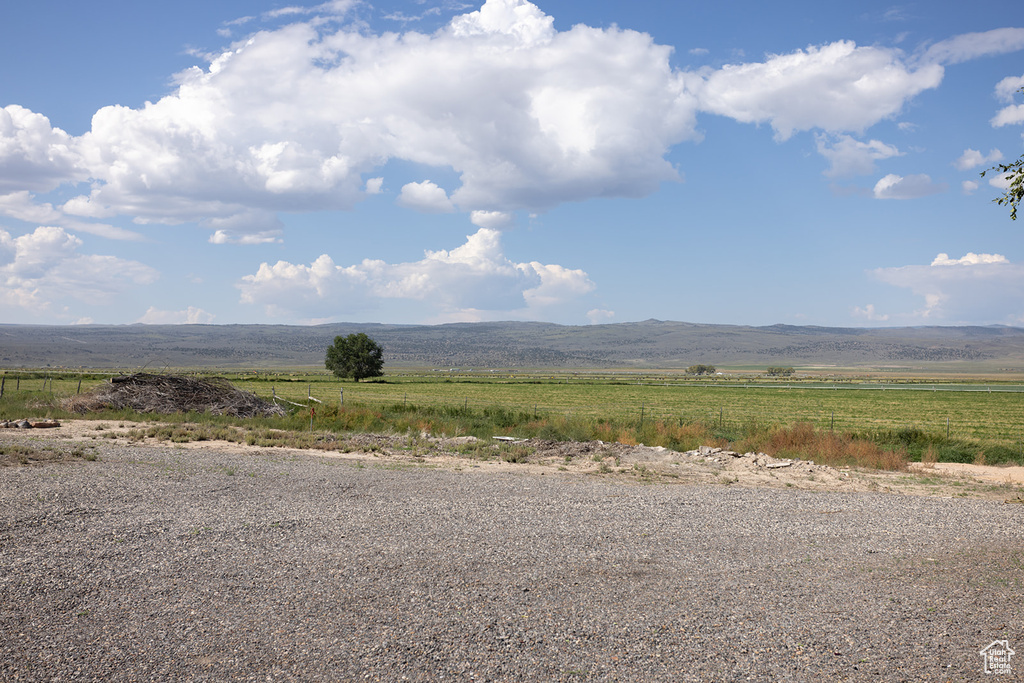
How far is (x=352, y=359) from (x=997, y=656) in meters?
105

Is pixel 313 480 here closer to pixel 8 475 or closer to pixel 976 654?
pixel 8 475

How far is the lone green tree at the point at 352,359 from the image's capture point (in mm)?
107438

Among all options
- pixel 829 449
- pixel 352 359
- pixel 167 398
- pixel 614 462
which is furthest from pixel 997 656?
pixel 352 359

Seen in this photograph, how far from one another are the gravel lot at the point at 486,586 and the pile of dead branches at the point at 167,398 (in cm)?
1928

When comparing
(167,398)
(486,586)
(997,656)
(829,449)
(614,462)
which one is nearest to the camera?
(997,656)

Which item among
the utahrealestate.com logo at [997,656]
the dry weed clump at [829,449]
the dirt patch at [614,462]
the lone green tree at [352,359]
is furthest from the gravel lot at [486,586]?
the lone green tree at [352,359]

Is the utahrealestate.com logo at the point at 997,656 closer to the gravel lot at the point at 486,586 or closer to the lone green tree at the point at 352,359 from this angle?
the gravel lot at the point at 486,586

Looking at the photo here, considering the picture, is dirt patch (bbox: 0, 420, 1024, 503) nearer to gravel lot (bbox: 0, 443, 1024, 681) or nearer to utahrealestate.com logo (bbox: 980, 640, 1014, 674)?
gravel lot (bbox: 0, 443, 1024, 681)

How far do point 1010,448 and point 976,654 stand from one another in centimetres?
2294

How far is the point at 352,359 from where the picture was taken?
10750 cm

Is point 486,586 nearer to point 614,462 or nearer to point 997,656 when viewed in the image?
point 997,656

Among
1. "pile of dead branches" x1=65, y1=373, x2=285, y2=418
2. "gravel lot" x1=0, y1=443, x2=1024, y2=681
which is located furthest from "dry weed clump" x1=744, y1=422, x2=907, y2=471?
"pile of dead branches" x1=65, y1=373, x2=285, y2=418

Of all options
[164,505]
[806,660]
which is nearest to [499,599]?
[806,660]

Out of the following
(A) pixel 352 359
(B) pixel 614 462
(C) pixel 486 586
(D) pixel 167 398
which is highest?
(C) pixel 486 586
